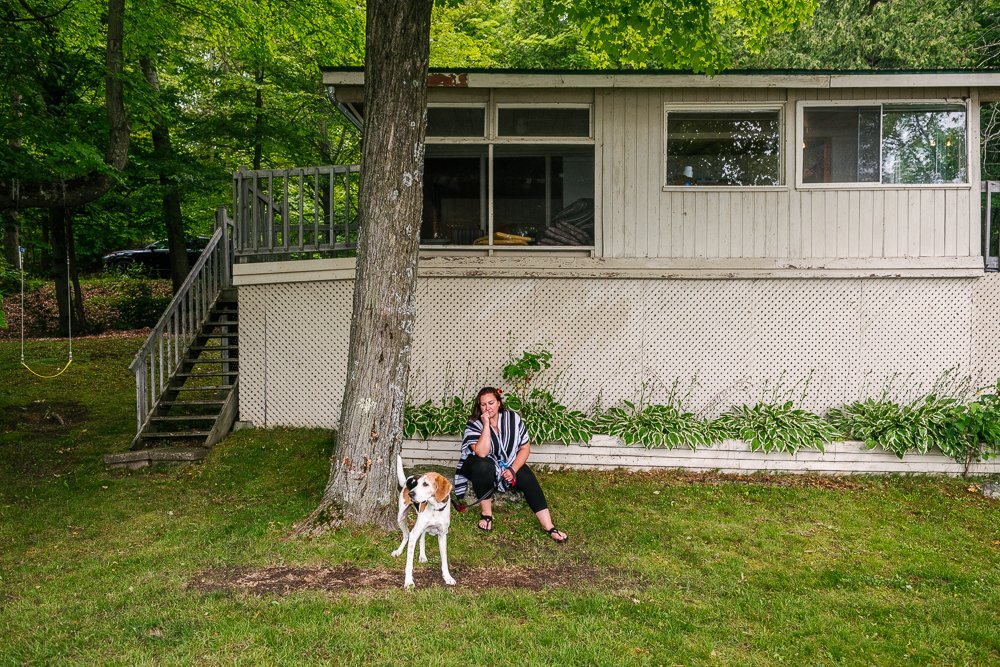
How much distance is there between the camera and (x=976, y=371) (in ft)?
27.1

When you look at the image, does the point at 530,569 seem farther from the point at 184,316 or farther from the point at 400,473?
the point at 184,316

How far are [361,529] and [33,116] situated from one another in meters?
6.34

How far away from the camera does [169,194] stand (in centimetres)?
1325

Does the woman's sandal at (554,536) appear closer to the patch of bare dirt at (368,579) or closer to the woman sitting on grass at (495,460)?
the woman sitting on grass at (495,460)

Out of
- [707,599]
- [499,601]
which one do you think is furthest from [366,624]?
[707,599]

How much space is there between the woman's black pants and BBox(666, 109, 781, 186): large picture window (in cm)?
433

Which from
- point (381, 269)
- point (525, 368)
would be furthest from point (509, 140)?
point (381, 269)

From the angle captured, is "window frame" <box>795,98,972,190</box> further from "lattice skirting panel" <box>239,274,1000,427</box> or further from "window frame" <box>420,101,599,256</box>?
"window frame" <box>420,101,599,256</box>

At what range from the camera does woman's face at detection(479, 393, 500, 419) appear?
543 centimetres

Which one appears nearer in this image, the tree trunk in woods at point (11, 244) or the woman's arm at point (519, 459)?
the woman's arm at point (519, 459)

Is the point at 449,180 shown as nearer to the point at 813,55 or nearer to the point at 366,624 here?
the point at 366,624

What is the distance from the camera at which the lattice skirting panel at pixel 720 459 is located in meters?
7.30

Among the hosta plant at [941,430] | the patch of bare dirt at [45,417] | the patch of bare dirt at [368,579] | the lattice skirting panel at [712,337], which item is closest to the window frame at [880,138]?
the lattice skirting panel at [712,337]

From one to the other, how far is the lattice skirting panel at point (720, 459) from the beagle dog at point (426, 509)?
107 inches
